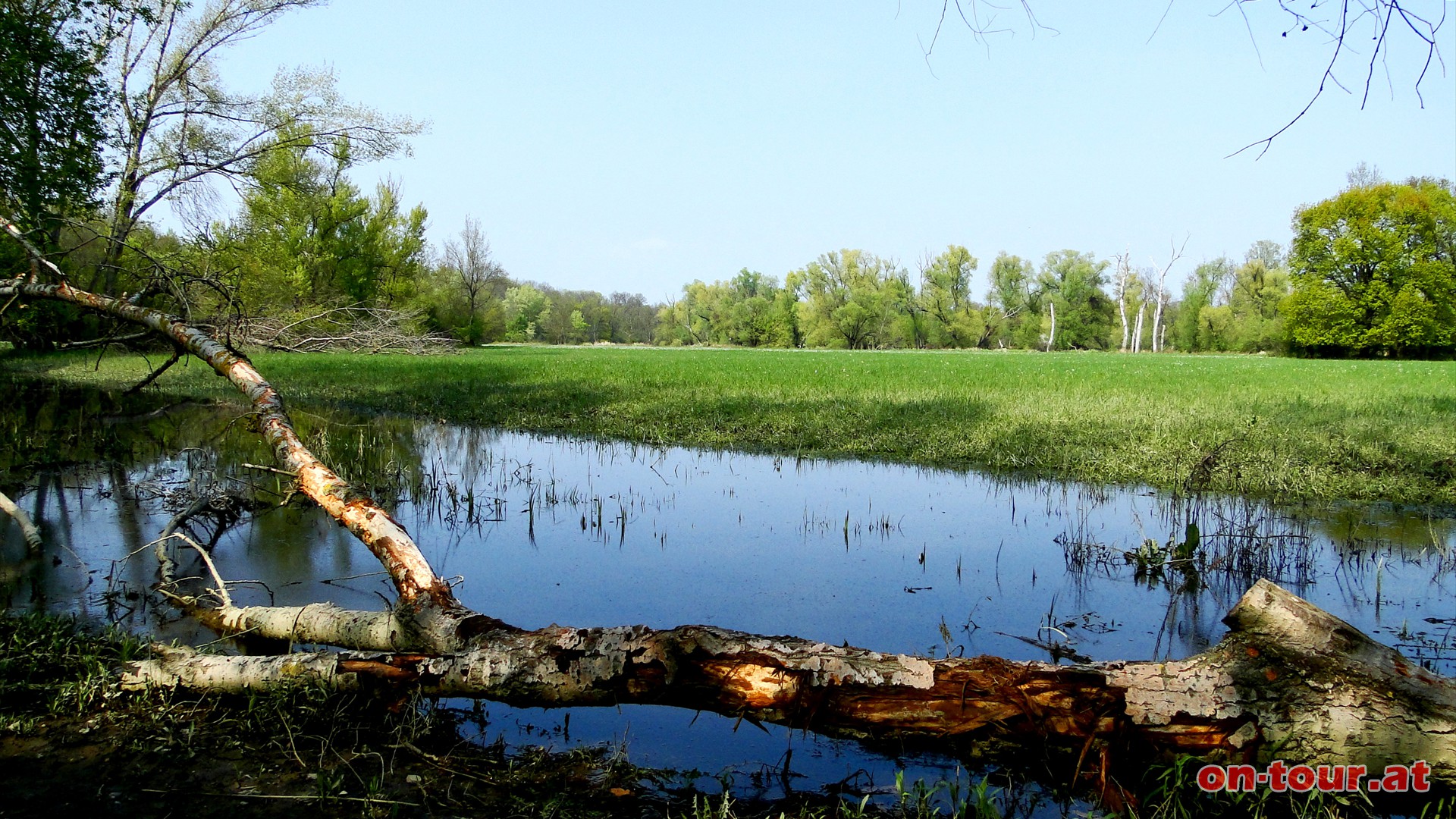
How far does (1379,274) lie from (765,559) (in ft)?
190

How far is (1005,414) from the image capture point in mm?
12625

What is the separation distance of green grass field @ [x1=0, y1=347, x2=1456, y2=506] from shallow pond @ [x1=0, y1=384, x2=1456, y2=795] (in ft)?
3.25

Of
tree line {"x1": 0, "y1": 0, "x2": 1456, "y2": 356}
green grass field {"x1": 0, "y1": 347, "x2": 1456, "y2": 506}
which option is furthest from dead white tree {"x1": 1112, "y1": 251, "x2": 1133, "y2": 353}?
green grass field {"x1": 0, "y1": 347, "x2": 1456, "y2": 506}

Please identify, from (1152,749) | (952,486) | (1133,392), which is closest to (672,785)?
(1152,749)

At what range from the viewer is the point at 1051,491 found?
309 inches

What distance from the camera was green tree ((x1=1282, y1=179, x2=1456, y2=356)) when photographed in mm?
46469

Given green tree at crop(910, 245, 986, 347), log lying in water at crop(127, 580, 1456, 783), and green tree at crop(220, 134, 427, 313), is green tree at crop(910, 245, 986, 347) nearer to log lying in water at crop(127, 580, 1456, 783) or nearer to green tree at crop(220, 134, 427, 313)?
green tree at crop(220, 134, 427, 313)

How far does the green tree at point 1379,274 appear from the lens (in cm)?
4647

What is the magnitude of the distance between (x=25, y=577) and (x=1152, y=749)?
5896 mm

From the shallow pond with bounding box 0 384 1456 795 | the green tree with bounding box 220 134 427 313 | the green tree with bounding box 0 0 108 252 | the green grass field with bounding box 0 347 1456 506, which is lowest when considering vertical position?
the shallow pond with bounding box 0 384 1456 795

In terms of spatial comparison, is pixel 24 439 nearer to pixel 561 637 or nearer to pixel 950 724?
pixel 561 637

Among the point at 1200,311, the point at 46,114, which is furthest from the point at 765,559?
the point at 1200,311

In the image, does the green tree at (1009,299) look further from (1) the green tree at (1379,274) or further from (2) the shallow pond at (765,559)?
(2) the shallow pond at (765,559)

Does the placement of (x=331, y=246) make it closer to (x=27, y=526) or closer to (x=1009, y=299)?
(x=27, y=526)
